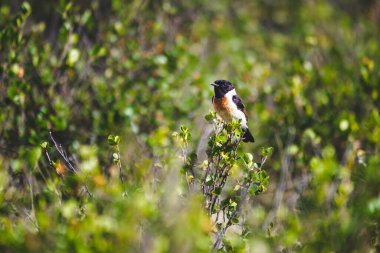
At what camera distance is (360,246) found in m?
3.31

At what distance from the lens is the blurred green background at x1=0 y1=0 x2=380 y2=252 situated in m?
2.70

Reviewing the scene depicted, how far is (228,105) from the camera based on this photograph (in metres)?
5.06

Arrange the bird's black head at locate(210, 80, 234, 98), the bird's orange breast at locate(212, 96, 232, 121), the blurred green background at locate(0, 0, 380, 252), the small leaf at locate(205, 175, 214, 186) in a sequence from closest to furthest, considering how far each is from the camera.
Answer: the blurred green background at locate(0, 0, 380, 252), the small leaf at locate(205, 175, 214, 186), the bird's orange breast at locate(212, 96, 232, 121), the bird's black head at locate(210, 80, 234, 98)

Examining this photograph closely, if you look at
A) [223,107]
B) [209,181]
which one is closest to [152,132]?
[223,107]

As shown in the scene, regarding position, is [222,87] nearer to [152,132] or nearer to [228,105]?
[228,105]

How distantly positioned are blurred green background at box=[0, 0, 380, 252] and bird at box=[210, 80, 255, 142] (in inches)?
19.1

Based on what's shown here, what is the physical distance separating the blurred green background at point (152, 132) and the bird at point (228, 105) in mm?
486

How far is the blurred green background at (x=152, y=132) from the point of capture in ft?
8.87

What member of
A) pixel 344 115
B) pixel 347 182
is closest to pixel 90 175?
pixel 347 182

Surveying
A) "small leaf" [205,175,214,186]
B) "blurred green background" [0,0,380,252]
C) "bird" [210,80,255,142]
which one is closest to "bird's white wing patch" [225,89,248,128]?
"bird" [210,80,255,142]

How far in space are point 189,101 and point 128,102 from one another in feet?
2.24

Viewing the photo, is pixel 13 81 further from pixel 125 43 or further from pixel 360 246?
pixel 360 246

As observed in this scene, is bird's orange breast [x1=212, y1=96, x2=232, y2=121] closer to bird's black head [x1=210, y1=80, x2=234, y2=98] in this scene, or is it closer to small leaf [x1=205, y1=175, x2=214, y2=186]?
bird's black head [x1=210, y1=80, x2=234, y2=98]

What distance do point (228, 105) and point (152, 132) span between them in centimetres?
95
